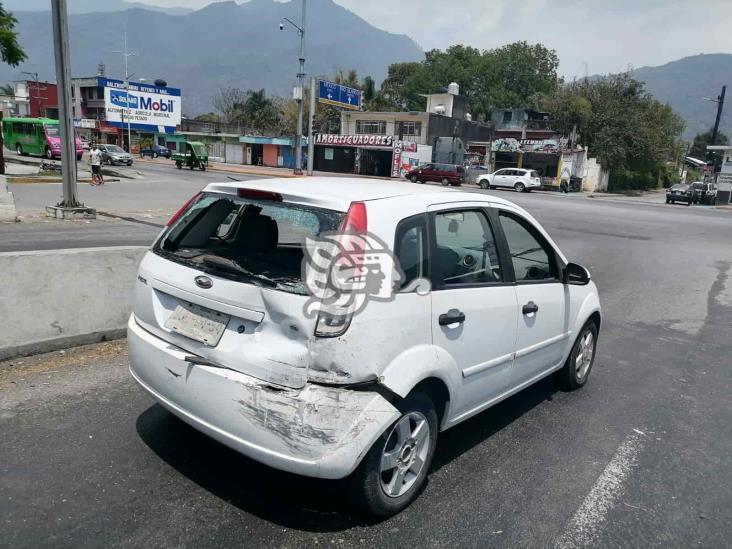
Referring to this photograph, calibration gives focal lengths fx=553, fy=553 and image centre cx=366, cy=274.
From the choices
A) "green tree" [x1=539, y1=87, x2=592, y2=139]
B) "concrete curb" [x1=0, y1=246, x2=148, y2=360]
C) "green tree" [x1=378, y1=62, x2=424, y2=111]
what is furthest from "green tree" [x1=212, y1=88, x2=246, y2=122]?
"concrete curb" [x1=0, y1=246, x2=148, y2=360]

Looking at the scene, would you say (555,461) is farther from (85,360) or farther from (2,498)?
(85,360)

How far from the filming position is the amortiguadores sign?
201 feet

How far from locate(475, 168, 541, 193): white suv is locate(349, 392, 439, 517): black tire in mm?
39591

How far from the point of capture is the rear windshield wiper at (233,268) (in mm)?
2699

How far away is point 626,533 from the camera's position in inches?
112

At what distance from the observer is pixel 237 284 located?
273 centimetres

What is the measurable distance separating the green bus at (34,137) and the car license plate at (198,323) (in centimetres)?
3646

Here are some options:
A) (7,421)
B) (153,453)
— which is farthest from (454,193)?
(7,421)

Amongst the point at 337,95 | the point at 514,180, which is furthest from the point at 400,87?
the point at 514,180

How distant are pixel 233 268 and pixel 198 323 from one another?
338 millimetres

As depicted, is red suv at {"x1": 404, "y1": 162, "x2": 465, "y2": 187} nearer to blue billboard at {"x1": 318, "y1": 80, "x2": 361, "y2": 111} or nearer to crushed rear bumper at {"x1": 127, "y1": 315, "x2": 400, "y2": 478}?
blue billboard at {"x1": 318, "y1": 80, "x2": 361, "y2": 111}

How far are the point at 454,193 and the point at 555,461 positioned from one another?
1.81 metres

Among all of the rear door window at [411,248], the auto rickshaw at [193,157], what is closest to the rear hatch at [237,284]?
the rear door window at [411,248]

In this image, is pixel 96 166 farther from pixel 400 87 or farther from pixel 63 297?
pixel 400 87
